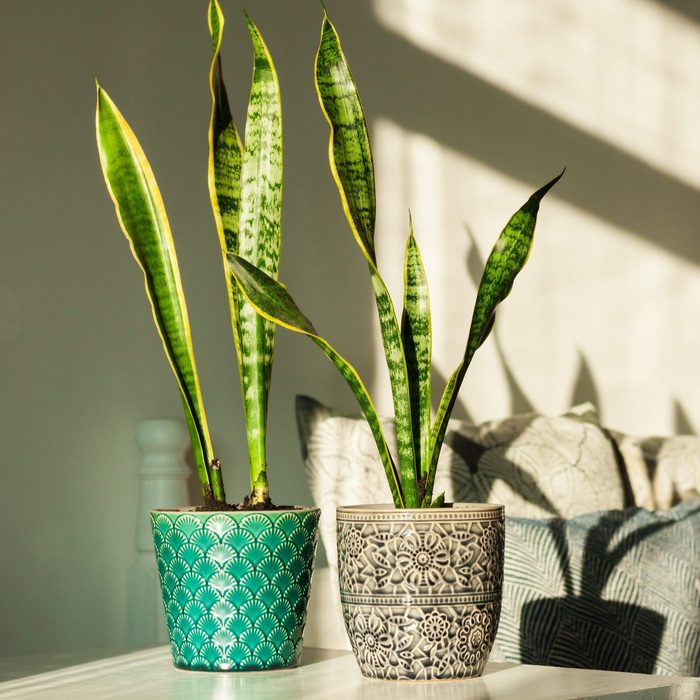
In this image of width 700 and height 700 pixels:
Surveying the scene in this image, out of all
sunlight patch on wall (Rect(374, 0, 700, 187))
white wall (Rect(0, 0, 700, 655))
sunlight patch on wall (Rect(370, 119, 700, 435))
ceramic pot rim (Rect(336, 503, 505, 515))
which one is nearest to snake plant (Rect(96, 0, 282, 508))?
ceramic pot rim (Rect(336, 503, 505, 515))

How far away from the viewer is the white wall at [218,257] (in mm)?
1446

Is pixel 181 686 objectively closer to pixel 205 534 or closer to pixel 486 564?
pixel 205 534

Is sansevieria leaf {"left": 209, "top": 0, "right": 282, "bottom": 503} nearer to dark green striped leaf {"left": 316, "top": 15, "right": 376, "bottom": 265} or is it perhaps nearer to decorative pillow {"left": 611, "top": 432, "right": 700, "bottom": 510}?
dark green striped leaf {"left": 316, "top": 15, "right": 376, "bottom": 265}

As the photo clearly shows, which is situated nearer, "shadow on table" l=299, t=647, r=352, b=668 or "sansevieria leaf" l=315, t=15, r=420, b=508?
"sansevieria leaf" l=315, t=15, r=420, b=508

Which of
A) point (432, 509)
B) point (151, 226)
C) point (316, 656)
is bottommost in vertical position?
point (316, 656)

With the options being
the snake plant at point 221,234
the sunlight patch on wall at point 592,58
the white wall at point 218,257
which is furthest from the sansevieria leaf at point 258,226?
the sunlight patch on wall at point 592,58

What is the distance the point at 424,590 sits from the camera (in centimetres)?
97

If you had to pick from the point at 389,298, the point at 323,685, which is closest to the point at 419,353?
the point at 389,298

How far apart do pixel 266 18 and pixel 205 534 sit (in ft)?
3.48

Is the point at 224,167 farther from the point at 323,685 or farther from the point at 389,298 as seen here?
the point at 323,685

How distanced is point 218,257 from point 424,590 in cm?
84

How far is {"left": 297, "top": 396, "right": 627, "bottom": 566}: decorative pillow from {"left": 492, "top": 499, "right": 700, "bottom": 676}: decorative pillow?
184 millimetres

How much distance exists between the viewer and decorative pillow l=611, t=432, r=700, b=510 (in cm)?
176

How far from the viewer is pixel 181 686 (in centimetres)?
99
